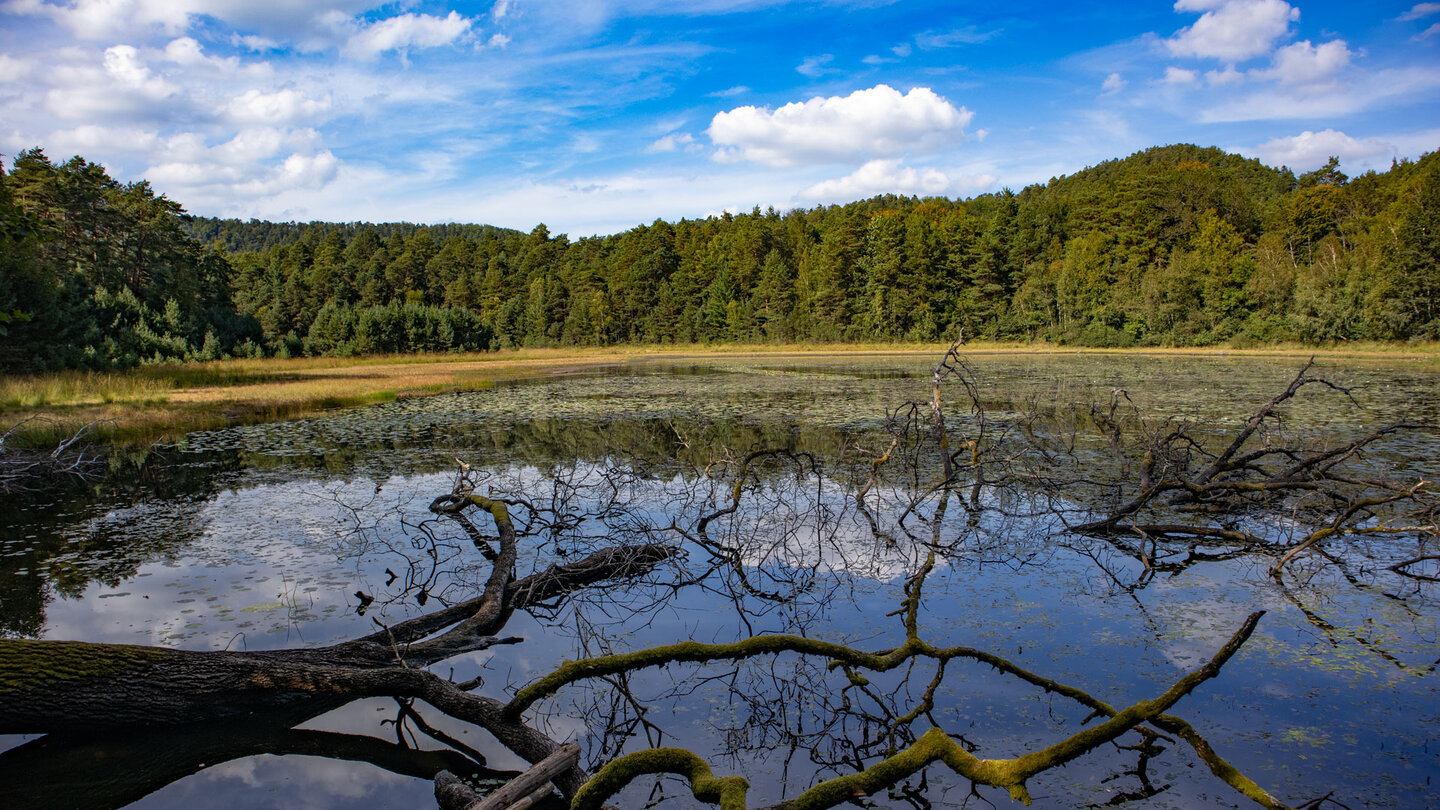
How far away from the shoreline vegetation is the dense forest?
6.27ft

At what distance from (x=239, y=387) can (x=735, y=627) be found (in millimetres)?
25314

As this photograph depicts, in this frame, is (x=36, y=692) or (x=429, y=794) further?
(x=36, y=692)

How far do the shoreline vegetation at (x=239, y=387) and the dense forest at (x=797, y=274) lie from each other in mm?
1912

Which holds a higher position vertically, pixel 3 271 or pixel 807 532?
pixel 3 271

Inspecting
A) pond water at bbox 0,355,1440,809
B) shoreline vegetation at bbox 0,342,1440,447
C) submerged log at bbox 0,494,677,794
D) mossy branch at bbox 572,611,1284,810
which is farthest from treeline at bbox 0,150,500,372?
mossy branch at bbox 572,611,1284,810

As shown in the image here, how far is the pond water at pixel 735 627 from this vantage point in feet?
12.1

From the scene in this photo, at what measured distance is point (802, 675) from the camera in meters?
4.58

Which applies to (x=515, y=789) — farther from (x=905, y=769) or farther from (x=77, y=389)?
(x=77, y=389)

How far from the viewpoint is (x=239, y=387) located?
24.9 meters

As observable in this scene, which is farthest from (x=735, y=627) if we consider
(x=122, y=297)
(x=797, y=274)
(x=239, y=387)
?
(x=797, y=274)

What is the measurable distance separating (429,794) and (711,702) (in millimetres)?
1564

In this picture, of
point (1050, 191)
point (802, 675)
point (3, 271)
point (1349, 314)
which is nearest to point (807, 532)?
point (802, 675)

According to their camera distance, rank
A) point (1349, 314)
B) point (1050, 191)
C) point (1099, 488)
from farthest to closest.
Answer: point (1050, 191) → point (1349, 314) → point (1099, 488)

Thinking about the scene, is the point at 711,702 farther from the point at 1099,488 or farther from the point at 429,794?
the point at 1099,488
